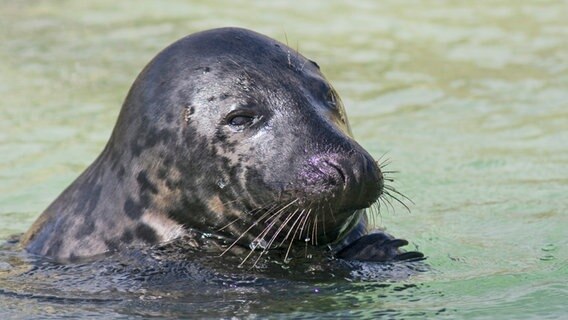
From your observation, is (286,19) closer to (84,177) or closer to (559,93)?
(559,93)

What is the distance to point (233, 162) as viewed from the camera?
18.5ft

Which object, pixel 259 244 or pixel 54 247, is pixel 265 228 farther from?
pixel 54 247

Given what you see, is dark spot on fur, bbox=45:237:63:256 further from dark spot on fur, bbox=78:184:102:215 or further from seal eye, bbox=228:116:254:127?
seal eye, bbox=228:116:254:127

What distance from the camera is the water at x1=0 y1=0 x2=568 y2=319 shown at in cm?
542

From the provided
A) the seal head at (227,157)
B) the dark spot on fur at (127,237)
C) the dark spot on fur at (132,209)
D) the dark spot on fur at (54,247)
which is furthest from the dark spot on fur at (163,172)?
Answer: the dark spot on fur at (54,247)

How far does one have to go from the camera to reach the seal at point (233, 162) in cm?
543

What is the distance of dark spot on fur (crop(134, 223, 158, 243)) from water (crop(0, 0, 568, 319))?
250 millimetres

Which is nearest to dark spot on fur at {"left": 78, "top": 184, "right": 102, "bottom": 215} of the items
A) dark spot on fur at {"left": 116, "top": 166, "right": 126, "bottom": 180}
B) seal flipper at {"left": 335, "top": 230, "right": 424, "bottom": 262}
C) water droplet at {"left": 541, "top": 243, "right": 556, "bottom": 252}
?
dark spot on fur at {"left": 116, "top": 166, "right": 126, "bottom": 180}

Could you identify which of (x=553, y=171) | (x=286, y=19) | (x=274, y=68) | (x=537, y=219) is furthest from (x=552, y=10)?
(x=274, y=68)

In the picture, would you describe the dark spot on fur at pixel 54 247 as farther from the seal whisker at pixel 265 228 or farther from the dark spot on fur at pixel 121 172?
the seal whisker at pixel 265 228

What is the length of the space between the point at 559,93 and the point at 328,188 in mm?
5723

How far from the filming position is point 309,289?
5488 millimetres

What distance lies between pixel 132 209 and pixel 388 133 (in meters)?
4.11

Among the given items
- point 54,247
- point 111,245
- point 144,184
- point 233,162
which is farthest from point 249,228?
point 54,247
